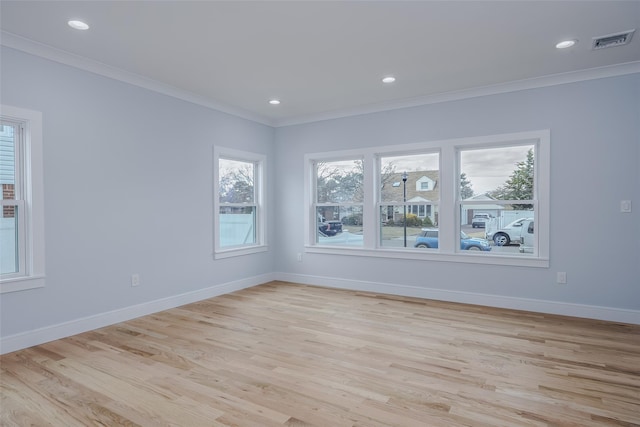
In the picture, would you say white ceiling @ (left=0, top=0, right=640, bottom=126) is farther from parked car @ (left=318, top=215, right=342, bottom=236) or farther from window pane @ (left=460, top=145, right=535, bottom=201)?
parked car @ (left=318, top=215, right=342, bottom=236)

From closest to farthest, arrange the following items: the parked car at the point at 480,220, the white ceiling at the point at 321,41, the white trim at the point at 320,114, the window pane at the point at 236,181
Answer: the white ceiling at the point at 321,41, the white trim at the point at 320,114, the parked car at the point at 480,220, the window pane at the point at 236,181

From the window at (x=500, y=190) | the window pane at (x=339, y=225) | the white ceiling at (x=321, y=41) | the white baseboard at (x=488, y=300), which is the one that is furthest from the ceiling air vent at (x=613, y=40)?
the window pane at (x=339, y=225)

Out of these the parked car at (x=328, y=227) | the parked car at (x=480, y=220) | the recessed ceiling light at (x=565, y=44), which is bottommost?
the parked car at (x=328, y=227)

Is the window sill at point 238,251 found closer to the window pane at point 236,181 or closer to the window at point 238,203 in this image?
the window at point 238,203

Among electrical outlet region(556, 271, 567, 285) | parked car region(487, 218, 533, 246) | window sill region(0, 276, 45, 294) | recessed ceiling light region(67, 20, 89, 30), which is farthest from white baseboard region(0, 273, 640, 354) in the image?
recessed ceiling light region(67, 20, 89, 30)

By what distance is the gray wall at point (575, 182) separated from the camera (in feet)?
12.4

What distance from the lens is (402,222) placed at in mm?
5129

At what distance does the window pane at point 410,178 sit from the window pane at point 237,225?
2.11 m

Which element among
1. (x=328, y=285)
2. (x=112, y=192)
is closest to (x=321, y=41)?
(x=112, y=192)

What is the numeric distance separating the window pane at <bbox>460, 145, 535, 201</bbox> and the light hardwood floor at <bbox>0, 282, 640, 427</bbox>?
4.92 ft

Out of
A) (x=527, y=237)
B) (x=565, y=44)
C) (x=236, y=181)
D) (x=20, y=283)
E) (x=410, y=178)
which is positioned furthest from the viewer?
(x=236, y=181)

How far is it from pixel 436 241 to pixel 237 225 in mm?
2937

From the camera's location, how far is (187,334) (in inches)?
136

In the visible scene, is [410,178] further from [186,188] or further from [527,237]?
[186,188]
